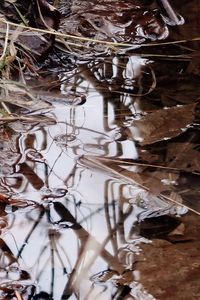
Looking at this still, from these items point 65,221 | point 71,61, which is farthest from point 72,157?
point 71,61

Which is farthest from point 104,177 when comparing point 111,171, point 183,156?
point 183,156

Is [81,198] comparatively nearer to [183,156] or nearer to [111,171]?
[111,171]

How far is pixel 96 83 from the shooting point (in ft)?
7.81

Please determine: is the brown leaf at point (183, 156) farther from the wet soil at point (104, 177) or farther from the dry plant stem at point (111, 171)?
the dry plant stem at point (111, 171)

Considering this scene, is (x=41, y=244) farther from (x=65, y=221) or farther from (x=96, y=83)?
(x=96, y=83)

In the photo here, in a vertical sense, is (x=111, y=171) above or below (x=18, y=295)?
above

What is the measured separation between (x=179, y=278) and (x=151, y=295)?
0.09m

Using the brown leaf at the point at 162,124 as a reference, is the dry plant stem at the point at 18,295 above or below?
below

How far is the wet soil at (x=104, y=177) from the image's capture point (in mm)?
1520

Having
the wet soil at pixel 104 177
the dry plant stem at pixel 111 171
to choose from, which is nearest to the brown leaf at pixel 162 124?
the wet soil at pixel 104 177

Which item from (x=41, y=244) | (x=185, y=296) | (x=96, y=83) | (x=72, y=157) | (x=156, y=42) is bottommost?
(x=185, y=296)

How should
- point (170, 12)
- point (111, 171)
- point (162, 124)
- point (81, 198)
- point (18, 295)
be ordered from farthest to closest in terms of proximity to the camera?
point (170, 12)
point (162, 124)
point (111, 171)
point (81, 198)
point (18, 295)

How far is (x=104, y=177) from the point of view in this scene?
186 cm

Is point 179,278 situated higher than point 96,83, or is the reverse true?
point 96,83
